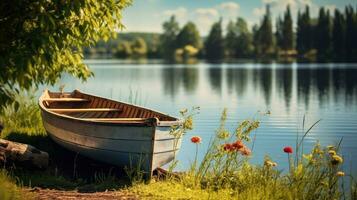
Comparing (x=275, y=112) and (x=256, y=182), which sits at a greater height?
(x=256, y=182)

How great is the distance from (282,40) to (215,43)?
2730 cm

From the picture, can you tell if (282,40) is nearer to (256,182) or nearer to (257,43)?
(257,43)

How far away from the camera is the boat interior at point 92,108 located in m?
15.7

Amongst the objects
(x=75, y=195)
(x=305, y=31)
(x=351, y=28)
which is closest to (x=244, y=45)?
(x=305, y=31)

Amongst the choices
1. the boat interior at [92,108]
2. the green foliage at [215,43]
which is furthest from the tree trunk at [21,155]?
the green foliage at [215,43]

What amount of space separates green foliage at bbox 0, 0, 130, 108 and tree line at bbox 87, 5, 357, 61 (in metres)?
129

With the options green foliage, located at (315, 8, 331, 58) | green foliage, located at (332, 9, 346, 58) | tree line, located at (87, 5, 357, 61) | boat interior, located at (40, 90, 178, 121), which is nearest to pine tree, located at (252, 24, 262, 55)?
tree line, located at (87, 5, 357, 61)

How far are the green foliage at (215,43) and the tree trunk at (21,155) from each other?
168141 millimetres

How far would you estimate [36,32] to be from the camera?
963cm

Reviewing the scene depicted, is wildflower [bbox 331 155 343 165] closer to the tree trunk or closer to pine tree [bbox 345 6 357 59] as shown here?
the tree trunk

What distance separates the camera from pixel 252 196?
10125 millimetres

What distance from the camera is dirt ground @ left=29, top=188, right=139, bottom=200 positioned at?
10.3m

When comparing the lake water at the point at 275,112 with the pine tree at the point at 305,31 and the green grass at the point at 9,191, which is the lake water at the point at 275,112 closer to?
the green grass at the point at 9,191

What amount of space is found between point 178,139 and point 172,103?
25568mm
